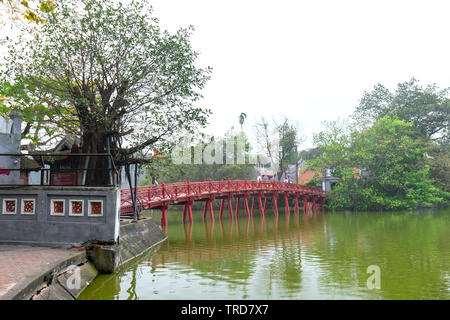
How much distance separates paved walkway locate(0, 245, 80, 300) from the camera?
5.57m

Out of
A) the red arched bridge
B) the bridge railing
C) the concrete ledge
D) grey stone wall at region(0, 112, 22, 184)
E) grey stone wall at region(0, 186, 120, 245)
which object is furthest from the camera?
the red arched bridge

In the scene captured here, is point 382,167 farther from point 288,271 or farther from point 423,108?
point 288,271

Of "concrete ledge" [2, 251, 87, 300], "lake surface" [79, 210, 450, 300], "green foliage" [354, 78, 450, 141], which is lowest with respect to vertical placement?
"lake surface" [79, 210, 450, 300]

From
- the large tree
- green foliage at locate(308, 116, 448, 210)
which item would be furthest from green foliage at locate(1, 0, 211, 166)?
green foliage at locate(308, 116, 448, 210)

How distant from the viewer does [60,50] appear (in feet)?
40.6

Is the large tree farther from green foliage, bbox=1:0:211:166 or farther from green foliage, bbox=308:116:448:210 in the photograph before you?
Answer: green foliage, bbox=308:116:448:210

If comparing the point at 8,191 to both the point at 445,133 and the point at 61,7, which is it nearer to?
the point at 61,7

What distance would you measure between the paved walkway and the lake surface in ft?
3.17

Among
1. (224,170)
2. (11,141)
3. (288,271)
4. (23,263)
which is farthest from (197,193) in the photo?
(224,170)

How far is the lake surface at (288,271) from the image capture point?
7.72 meters

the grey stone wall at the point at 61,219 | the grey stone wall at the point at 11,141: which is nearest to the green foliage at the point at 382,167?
the grey stone wall at the point at 11,141

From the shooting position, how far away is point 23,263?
280 inches

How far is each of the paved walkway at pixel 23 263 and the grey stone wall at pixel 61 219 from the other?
38 centimetres
